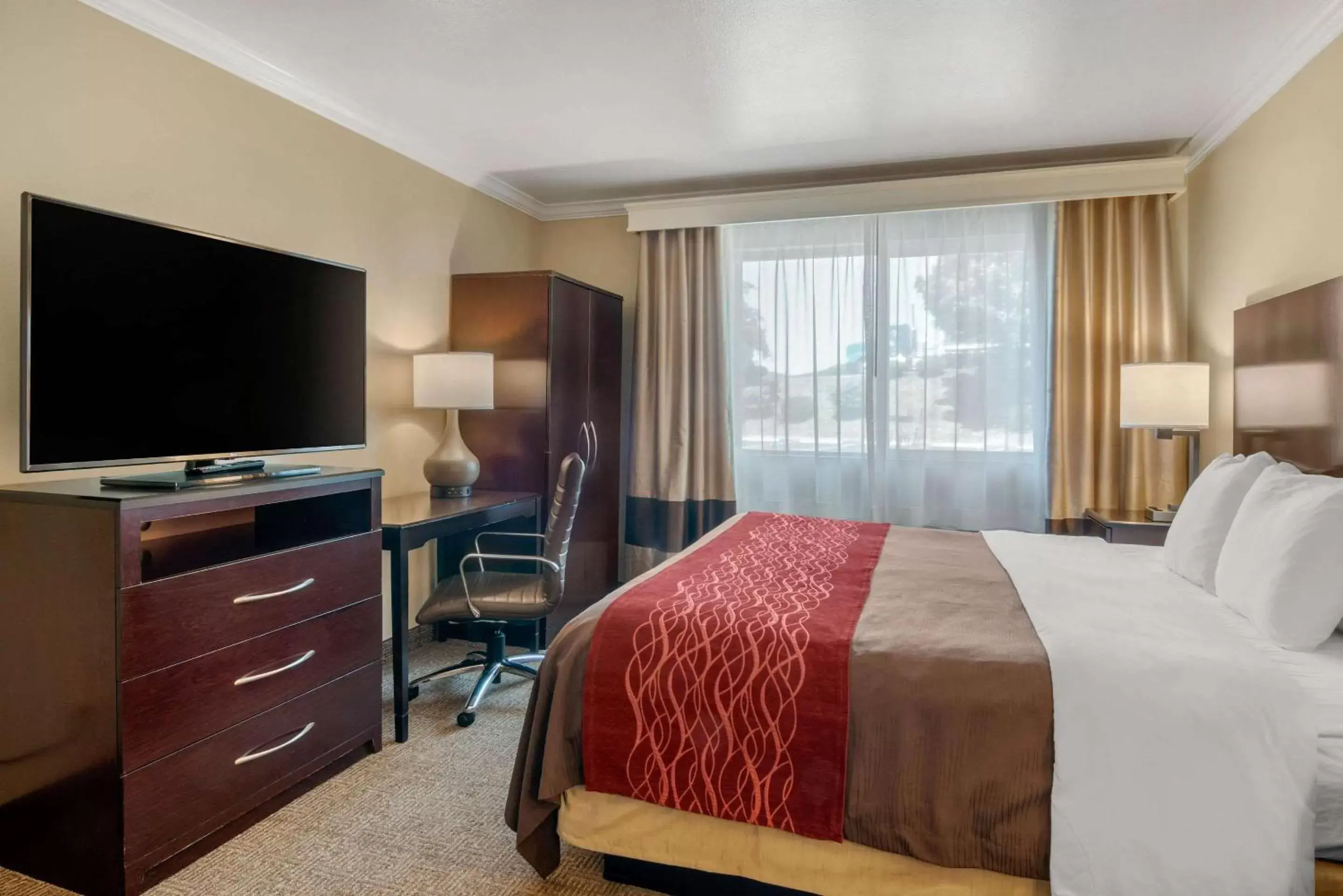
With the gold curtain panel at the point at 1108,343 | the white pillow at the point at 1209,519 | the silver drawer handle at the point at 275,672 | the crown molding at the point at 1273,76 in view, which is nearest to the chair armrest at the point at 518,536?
the silver drawer handle at the point at 275,672

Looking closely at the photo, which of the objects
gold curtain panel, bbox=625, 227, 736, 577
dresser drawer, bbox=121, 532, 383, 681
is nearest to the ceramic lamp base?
dresser drawer, bbox=121, 532, 383, 681

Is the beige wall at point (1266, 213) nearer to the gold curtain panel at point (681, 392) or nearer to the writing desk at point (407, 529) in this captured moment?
the gold curtain panel at point (681, 392)

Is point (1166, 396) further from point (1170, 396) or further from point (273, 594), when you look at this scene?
point (273, 594)

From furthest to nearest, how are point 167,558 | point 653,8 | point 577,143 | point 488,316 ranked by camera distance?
point 488,316
point 577,143
point 653,8
point 167,558

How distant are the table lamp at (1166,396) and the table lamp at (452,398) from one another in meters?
2.95

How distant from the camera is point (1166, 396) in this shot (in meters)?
3.24

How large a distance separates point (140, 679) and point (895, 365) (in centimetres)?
369

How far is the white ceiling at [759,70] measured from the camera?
95.7 inches

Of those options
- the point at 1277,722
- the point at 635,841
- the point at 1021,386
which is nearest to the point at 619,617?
the point at 635,841

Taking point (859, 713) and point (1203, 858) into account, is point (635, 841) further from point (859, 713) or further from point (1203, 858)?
point (1203, 858)

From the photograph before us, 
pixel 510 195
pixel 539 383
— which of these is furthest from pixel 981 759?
pixel 510 195

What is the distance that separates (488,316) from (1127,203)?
A: 11.1ft

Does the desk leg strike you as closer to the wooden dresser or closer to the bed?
the wooden dresser

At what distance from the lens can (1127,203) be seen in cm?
385
